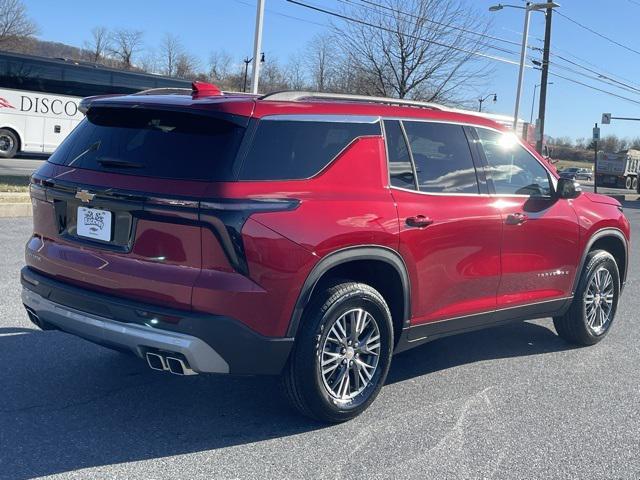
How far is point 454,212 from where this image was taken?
455 cm

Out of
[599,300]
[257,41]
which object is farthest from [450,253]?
[257,41]

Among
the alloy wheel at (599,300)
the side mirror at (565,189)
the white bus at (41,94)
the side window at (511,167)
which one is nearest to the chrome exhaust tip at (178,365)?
the side window at (511,167)

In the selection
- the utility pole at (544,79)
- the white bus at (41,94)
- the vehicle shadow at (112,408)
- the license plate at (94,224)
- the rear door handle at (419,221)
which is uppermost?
the utility pole at (544,79)

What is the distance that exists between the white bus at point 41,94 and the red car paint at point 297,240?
71.3ft

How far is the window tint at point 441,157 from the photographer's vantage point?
450 cm

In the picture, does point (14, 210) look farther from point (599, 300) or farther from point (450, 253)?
point (599, 300)

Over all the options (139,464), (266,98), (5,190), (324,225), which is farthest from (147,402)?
(5,190)

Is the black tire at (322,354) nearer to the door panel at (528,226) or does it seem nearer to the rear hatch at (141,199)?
the rear hatch at (141,199)

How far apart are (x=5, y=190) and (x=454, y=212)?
33.2ft

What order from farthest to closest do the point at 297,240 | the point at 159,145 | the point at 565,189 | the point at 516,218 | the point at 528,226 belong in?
the point at 565,189
the point at 528,226
the point at 516,218
the point at 159,145
the point at 297,240

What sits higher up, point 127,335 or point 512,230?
point 512,230

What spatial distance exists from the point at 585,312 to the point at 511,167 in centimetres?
154

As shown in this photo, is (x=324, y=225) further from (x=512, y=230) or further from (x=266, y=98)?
(x=512, y=230)

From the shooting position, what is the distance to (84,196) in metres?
3.78
